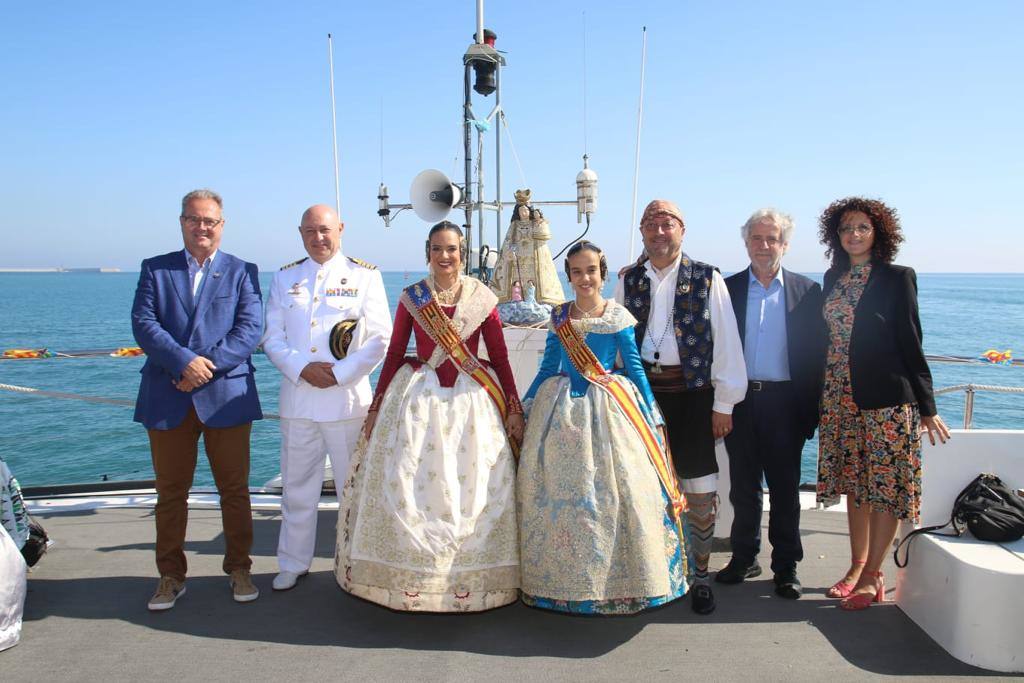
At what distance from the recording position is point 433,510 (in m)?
2.79

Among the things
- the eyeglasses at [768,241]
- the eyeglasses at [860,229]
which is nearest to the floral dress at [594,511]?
the eyeglasses at [768,241]

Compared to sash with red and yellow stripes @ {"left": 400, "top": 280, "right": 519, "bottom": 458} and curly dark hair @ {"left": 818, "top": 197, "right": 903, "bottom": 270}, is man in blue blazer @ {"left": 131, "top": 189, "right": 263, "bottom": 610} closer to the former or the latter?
sash with red and yellow stripes @ {"left": 400, "top": 280, "right": 519, "bottom": 458}

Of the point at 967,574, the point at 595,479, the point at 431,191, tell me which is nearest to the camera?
the point at 967,574

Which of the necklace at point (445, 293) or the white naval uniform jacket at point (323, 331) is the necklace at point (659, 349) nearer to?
the necklace at point (445, 293)

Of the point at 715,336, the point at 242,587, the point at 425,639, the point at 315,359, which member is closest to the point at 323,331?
the point at 315,359

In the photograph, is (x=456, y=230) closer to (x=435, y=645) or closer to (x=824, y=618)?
(x=435, y=645)

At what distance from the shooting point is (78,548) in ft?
12.6

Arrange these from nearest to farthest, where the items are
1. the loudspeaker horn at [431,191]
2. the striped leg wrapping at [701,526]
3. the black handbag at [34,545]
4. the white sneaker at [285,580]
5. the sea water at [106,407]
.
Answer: the striped leg wrapping at [701,526], the white sneaker at [285,580], the black handbag at [34,545], the loudspeaker horn at [431,191], the sea water at [106,407]

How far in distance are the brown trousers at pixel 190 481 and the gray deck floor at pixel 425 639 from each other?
0.23 meters

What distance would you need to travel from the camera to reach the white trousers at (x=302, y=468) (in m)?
3.40

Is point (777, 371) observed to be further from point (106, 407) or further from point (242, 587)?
point (106, 407)

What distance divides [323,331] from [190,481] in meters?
0.92

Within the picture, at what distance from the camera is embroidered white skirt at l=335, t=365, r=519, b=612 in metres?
2.73

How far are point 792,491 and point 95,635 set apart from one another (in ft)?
10.2
